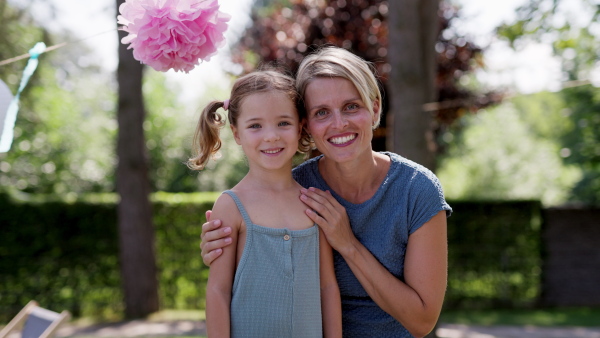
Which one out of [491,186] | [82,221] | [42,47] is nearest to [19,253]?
[82,221]

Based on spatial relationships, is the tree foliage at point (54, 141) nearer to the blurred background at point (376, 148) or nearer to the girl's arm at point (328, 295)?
the blurred background at point (376, 148)

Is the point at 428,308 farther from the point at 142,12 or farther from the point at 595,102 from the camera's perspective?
the point at 595,102

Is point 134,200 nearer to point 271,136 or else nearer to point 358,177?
point 358,177

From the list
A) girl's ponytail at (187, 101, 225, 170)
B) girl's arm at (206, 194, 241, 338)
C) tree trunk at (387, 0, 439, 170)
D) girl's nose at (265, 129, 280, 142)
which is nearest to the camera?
girl's arm at (206, 194, 241, 338)

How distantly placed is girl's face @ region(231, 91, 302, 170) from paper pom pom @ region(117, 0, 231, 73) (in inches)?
11.0

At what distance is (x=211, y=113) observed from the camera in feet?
8.55

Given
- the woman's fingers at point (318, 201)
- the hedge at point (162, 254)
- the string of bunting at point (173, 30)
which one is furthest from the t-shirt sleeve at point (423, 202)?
the hedge at point (162, 254)

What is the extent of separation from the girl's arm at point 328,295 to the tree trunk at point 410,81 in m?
3.16

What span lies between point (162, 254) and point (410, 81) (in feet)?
17.5

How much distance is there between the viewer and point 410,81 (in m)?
5.57

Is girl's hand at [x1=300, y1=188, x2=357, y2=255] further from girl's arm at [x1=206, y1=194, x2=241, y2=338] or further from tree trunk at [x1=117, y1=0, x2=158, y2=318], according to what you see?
tree trunk at [x1=117, y1=0, x2=158, y2=318]

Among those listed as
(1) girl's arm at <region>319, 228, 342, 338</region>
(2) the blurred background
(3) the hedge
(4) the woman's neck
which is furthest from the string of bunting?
(3) the hedge

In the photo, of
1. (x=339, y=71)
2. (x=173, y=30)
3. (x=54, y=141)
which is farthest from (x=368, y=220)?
(x=54, y=141)

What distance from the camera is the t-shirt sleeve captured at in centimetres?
245
